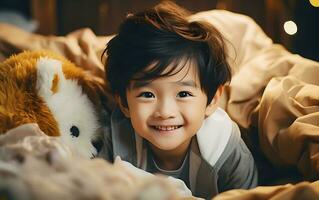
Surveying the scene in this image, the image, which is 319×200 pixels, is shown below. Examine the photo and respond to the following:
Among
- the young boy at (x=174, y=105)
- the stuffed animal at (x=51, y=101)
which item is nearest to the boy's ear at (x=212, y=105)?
the young boy at (x=174, y=105)

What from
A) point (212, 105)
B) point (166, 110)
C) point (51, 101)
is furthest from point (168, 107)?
point (51, 101)

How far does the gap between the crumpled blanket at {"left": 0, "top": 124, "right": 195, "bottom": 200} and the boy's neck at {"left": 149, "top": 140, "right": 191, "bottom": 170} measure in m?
0.31

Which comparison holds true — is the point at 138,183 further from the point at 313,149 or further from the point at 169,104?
the point at 313,149

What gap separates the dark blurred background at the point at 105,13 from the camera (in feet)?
5.69

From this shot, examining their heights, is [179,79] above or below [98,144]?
above

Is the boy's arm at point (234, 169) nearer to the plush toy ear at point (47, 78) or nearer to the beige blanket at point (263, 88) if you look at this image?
the beige blanket at point (263, 88)

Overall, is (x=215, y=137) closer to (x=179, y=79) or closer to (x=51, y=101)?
(x=179, y=79)

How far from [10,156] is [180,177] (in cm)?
37

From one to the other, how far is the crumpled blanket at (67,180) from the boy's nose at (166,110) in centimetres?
22

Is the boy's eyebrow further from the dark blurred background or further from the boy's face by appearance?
the dark blurred background

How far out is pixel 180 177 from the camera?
0.95m

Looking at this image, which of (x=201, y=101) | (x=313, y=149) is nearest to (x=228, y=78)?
(x=201, y=101)

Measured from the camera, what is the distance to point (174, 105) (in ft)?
2.80

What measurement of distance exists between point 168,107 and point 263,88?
0.31 metres
